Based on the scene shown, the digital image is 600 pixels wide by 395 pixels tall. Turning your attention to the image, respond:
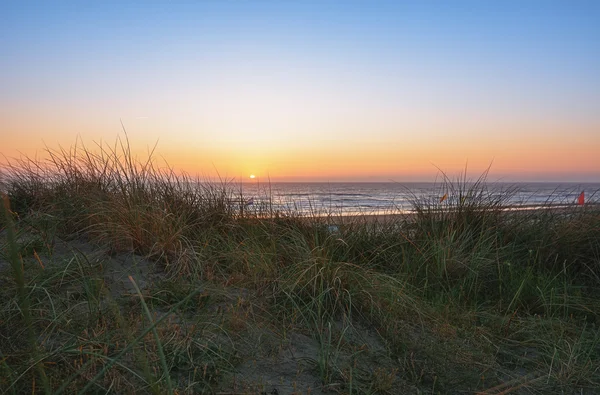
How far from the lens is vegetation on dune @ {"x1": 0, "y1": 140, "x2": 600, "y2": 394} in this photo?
2.40 metres

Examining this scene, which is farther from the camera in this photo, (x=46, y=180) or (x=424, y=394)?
(x=46, y=180)

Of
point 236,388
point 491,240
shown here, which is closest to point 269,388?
point 236,388

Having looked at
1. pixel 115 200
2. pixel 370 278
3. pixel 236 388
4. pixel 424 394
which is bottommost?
pixel 424 394

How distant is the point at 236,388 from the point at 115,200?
8.92 feet

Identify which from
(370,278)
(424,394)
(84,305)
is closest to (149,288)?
(84,305)

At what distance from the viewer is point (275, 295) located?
340cm

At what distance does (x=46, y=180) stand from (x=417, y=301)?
4.74 metres

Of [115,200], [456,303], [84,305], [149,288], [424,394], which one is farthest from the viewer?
[115,200]

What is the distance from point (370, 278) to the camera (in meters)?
3.71

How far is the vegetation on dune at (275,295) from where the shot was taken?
2.40 meters

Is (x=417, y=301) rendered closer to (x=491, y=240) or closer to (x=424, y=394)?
(x=424, y=394)

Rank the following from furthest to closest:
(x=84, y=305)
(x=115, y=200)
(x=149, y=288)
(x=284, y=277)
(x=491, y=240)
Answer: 1. (x=491, y=240)
2. (x=115, y=200)
3. (x=284, y=277)
4. (x=149, y=288)
5. (x=84, y=305)

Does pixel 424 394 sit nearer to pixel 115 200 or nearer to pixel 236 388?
pixel 236 388

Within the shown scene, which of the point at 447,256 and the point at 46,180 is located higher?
the point at 46,180
